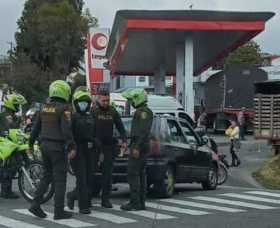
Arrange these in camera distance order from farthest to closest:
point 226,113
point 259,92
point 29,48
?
point 29,48 → point 226,113 → point 259,92

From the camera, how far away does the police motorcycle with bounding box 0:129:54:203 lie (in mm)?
12641

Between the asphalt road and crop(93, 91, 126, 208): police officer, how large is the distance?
0.62m

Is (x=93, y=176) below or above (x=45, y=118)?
below

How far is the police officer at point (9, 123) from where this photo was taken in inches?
528

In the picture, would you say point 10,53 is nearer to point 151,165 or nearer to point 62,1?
point 62,1

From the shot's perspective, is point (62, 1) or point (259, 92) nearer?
point (259, 92)

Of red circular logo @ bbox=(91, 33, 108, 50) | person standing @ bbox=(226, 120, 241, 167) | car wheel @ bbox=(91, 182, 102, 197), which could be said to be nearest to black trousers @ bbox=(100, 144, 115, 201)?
car wheel @ bbox=(91, 182, 102, 197)

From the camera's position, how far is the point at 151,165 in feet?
44.3

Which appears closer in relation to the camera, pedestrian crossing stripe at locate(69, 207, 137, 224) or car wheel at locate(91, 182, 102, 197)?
pedestrian crossing stripe at locate(69, 207, 137, 224)

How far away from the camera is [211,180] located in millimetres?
16141

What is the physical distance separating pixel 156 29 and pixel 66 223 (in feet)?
63.5

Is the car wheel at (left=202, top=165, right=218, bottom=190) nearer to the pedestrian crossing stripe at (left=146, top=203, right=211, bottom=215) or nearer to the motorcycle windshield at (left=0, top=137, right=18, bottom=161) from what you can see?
the pedestrian crossing stripe at (left=146, top=203, right=211, bottom=215)

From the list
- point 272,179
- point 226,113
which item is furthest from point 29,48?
point 272,179

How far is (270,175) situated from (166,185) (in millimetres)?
Answer: 6326
